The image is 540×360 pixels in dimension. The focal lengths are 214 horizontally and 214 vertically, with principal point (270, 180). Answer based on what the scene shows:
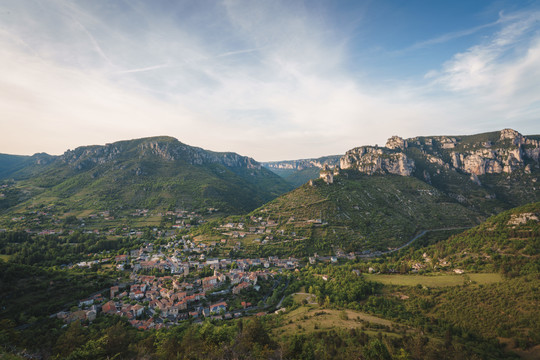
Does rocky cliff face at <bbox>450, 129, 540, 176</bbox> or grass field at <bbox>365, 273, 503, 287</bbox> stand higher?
rocky cliff face at <bbox>450, 129, 540, 176</bbox>

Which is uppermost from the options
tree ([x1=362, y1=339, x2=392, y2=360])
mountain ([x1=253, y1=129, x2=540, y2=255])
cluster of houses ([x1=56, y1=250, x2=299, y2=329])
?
mountain ([x1=253, y1=129, x2=540, y2=255])

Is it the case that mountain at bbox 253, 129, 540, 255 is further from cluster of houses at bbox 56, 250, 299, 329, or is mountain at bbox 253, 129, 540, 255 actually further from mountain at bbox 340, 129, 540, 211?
cluster of houses at bbox 56, 250, 299, 329

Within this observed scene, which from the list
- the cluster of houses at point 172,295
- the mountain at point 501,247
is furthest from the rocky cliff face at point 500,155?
the cluster of houses at point 172,295

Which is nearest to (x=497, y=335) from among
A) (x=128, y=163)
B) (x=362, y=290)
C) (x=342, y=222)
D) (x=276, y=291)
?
(x=362, y=290)

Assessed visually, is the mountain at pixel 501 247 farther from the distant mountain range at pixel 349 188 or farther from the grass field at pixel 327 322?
the grass field at pixel 327 322

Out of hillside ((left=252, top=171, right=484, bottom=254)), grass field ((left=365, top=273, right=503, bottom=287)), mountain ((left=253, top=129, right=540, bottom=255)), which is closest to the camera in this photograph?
grass field ((left=365, top=273, right=503, bottom=287))

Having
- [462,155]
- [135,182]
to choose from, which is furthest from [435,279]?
[135,182]

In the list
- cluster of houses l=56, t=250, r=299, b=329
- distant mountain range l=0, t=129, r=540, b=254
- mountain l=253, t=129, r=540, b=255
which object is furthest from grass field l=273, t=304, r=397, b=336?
distant mountain range l=0, t=129, r=540, b=254
